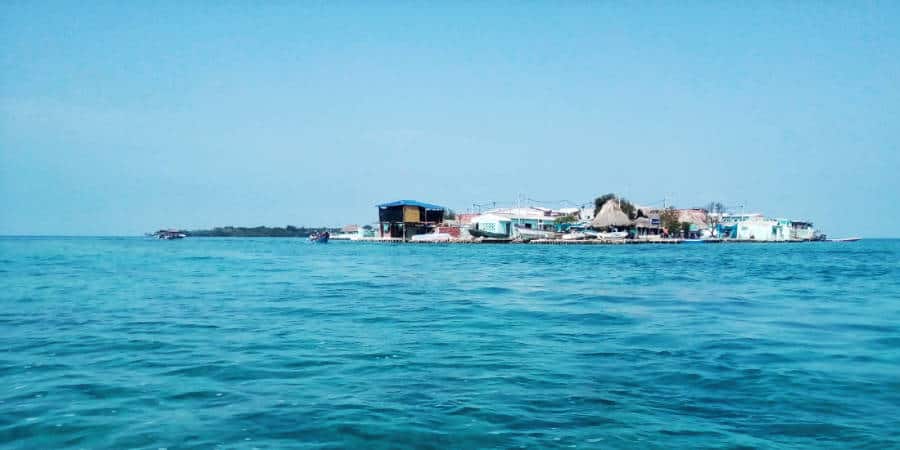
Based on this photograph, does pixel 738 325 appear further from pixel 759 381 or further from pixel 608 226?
pixel 608 226

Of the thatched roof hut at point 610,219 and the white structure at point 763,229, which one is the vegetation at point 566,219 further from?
the white structure at point 763,229

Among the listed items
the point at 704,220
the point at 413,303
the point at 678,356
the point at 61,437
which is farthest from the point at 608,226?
the point at 61,437

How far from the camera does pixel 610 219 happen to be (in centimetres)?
7006

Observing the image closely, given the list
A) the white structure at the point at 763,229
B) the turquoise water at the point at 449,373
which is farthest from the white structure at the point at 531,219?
the turquoise water at the point at 449,373

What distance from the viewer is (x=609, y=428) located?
4488 millimetres

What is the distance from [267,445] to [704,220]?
9220cm

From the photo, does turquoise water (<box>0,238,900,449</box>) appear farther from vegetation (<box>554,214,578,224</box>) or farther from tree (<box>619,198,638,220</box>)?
tree (<box>619,198,638,220</box>)

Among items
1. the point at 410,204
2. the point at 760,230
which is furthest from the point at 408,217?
the point at 760,230

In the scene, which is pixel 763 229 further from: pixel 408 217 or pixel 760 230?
pixel 408 217

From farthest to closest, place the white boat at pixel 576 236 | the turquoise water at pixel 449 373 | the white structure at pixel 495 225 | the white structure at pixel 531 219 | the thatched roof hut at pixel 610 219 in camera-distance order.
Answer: the white structure at pixel 531 219 → the white structure at pixel 495 225 → the thatched roof hut at pixel 610 219 → the white boat at pixel 576 236 → the turquoise water at pixel 449 373

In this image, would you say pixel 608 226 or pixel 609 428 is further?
pixel 608 226

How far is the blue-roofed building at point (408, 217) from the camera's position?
6988 cm

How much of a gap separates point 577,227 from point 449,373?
6831 cm

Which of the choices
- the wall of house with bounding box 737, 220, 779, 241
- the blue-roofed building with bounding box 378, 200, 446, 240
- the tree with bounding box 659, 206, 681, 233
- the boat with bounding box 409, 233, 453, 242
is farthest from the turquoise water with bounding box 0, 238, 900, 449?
the wall of house with bounding box 737, 220, 779, 241
